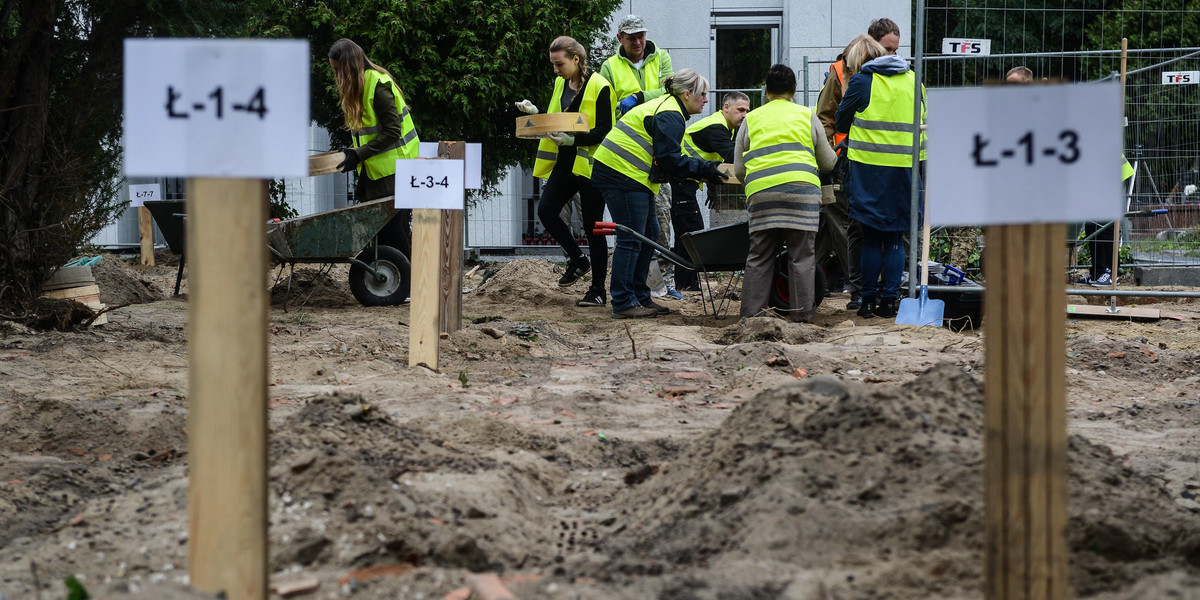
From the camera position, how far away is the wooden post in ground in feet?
6.55

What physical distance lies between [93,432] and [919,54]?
18.1ft

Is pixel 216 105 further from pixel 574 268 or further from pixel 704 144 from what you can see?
pixel 574 268

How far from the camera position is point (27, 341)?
6.07 metres

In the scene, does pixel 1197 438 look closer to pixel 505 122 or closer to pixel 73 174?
pixel 73 174

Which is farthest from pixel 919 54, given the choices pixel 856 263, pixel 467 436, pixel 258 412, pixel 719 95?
pixel 719 95

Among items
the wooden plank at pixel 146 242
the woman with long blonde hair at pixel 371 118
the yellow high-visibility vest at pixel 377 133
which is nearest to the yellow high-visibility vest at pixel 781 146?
the yellow high-visibility vest at pixel 377 133

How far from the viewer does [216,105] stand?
2164mm

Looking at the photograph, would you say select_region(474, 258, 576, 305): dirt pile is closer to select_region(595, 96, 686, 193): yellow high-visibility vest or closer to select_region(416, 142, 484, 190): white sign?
select_region(595, 96, 686, 193): yellow high-visibility vest

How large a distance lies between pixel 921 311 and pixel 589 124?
8.96ft

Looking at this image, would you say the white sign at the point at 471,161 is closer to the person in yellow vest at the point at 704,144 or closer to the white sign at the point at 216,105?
the person in yellow vest at the point at 704,144

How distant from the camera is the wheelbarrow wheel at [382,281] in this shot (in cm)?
836

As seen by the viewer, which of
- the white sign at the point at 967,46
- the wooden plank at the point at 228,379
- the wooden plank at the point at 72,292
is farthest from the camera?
the white sign at the point at 967,46

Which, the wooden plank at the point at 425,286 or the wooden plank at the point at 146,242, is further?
the wooden plank at the point at 146,242

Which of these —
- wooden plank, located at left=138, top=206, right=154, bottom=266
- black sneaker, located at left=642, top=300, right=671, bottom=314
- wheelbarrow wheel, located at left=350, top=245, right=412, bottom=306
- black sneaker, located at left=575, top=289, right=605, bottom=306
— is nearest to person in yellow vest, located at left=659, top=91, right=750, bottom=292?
black sneaker, located at left=642, top=300, right=671, bottom=314
